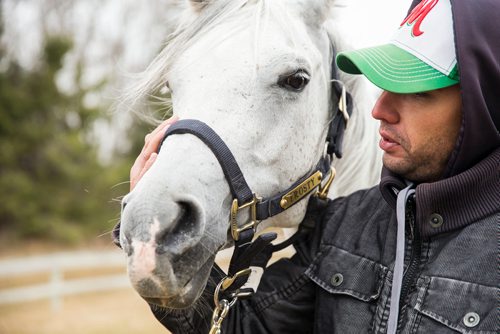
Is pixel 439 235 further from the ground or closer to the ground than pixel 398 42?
closer to the ground

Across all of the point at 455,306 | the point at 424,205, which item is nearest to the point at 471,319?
the point at 455,306

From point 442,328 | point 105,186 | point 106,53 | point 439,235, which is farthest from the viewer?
point 106,53

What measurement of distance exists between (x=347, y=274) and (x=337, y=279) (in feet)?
0.14

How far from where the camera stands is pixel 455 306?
1555 millimetres

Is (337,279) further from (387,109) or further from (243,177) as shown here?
(387,109)

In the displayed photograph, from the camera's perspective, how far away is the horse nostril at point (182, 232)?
1.58 meters

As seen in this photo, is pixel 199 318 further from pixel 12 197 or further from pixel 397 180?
pixel 12 197

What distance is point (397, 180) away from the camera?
183cm

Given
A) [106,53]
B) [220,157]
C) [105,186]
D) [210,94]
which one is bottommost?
[220,157]

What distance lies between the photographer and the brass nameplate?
209 centimetres

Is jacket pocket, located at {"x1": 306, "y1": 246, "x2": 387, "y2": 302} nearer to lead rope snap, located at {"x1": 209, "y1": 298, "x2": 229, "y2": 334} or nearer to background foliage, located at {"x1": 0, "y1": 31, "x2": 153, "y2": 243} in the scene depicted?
lead rope snap, located at {"x1": 209, "y1": 298, "x2": 229, "y2": 334}

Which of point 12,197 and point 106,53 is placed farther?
point 106,53

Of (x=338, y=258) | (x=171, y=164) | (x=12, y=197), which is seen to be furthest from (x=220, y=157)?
(x=12, y=197)

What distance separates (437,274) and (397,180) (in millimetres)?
366
